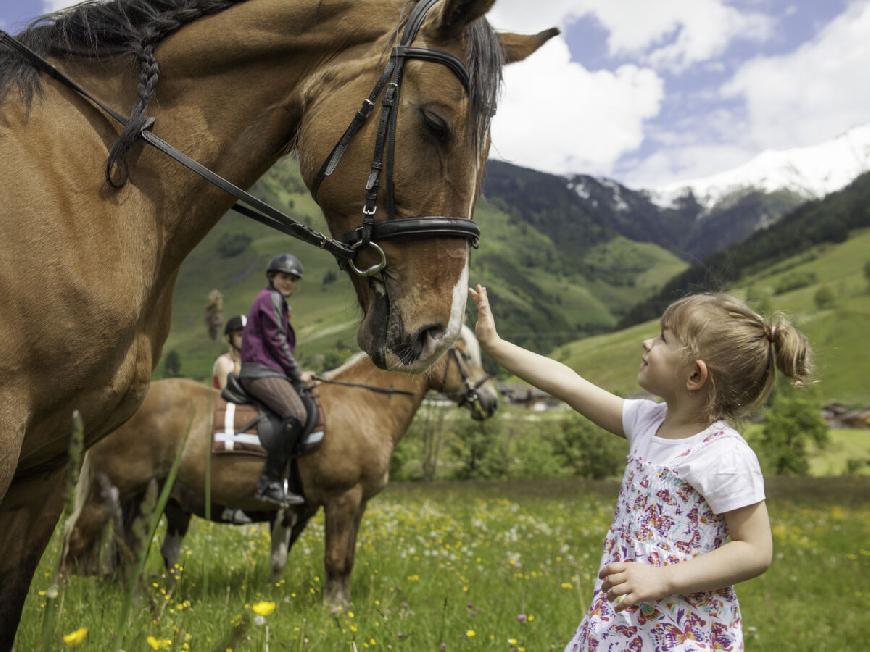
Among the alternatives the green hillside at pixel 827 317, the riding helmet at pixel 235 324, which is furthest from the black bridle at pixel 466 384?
the green hillside at pixel 827 317

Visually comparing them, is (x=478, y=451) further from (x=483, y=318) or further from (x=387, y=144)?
(x=387, y=144)

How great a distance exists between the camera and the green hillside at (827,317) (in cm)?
13388

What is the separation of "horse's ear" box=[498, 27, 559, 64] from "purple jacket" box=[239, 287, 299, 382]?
4620mm

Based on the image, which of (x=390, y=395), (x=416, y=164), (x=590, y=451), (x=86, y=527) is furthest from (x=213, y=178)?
(x=590, y=451)

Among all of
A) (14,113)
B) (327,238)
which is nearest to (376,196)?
(327,238)

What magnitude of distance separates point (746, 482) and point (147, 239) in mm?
2332

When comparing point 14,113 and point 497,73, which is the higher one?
point 497,73

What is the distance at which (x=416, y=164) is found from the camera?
8.89 ft

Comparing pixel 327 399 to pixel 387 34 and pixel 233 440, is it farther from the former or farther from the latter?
pixel 387 34

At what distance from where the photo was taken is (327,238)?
2799 mm

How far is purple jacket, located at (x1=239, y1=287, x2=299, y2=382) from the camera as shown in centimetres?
723

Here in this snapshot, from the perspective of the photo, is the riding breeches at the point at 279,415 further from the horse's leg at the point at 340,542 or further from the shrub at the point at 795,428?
the shrub at the point at 795,428

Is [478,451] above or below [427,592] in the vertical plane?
below

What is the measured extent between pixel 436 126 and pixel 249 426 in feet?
18.0
